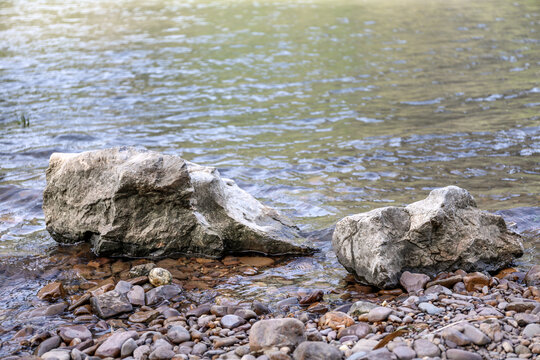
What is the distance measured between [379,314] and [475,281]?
1.20m

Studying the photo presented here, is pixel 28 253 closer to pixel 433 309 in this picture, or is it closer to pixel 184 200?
pixel 184 200

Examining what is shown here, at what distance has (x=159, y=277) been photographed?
5.87 meters

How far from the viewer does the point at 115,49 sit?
21.9m

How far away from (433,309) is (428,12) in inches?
1072

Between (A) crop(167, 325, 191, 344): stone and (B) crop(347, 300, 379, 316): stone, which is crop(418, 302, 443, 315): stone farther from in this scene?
(A) crop(167, 325, 191, 344): stone

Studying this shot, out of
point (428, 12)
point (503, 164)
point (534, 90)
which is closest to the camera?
point (503, 164)

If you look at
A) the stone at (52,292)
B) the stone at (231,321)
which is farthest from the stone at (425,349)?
the stone at (52,292)

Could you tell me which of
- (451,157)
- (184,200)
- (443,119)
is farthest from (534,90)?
(184,200)

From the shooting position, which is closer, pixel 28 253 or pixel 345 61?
pixel 28 253

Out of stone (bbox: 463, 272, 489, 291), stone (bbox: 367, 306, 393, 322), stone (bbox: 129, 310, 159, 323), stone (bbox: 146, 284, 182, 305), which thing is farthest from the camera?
stone (bbox: 146, 284, 182, 305)

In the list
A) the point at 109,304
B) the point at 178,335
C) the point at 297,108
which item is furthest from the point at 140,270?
the point at 297,108

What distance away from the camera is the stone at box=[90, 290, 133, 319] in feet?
17.2

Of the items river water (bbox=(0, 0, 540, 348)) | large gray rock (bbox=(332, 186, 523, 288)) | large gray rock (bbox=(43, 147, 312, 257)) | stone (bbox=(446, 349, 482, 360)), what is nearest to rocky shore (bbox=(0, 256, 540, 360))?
stone (bbox=(446, 349, 482, 360))

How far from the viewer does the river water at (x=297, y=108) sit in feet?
28.7
